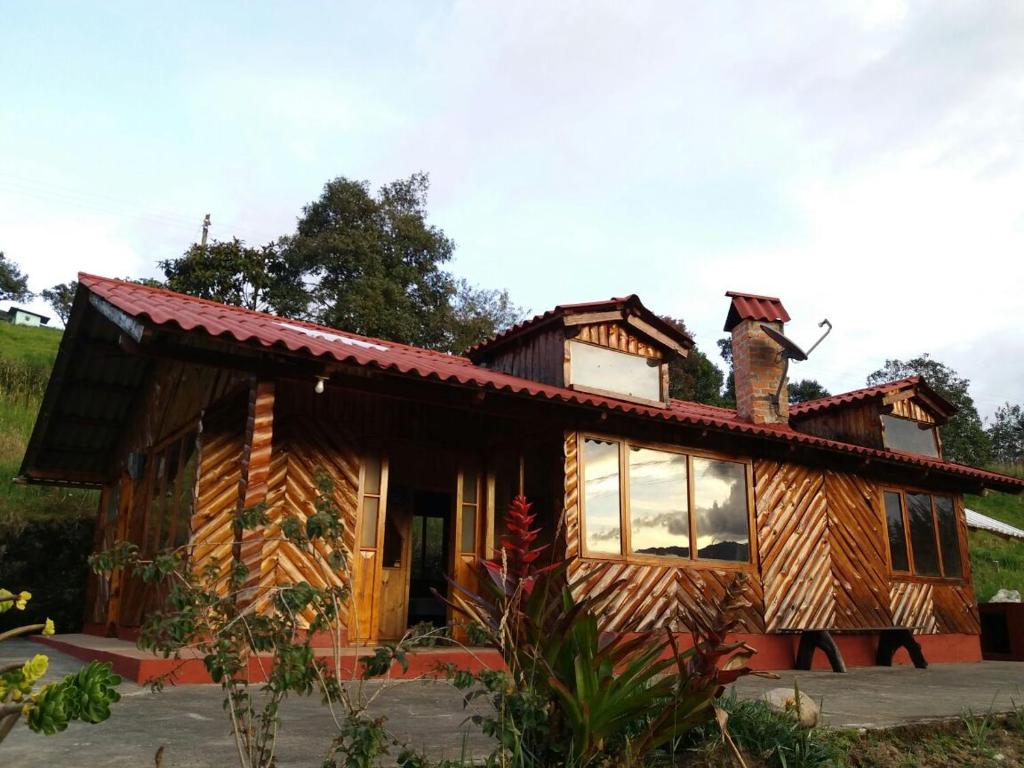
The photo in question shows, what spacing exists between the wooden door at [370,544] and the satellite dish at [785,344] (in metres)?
6.32

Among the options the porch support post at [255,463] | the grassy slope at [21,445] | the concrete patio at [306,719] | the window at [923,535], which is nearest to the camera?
the concrete patio at [306,719]

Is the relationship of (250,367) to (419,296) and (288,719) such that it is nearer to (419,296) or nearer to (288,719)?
(288,719)

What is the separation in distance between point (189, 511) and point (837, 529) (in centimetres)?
778

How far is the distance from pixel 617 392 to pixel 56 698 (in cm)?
799

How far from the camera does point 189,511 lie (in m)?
7.11

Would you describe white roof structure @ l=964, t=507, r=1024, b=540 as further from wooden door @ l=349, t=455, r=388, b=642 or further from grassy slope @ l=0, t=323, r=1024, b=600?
wooden door @ l=349, t=455, r=388, b=642

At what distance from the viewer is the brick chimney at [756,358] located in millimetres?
11266

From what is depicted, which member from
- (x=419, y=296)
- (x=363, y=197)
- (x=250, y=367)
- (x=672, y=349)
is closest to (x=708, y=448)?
(x=672, y=349)

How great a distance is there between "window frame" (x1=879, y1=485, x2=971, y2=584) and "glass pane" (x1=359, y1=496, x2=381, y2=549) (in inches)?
275

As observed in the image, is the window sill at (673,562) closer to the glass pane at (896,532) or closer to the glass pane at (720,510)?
the glass pane at (720,510)

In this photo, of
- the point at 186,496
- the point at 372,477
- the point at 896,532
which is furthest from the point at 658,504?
the point at 186,496

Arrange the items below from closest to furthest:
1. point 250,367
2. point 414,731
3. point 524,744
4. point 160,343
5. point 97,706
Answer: point 97,706
point 524,744
point 414,731
point 160,343
point 250,367

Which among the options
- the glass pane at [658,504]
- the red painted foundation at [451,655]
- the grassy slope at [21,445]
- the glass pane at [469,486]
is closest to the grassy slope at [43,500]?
the grassy slope at [21,445]

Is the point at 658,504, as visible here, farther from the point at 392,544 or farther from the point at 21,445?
the point at 21,445
